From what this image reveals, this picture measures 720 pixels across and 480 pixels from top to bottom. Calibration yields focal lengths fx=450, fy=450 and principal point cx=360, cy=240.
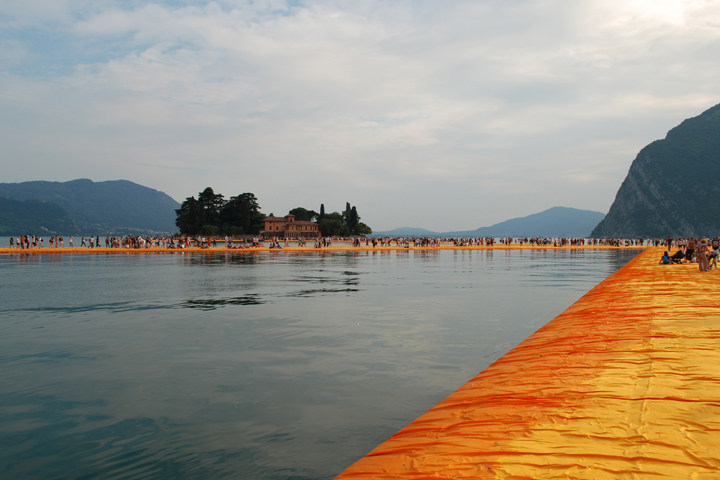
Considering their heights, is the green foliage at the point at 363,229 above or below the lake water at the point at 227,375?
above

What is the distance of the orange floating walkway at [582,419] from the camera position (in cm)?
356

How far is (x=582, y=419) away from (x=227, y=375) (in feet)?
21.1

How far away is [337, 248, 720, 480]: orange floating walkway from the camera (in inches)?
140

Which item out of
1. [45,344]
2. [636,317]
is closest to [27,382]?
[45,344]

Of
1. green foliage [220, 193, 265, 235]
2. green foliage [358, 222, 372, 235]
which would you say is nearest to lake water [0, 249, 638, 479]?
green foliage [220, 193, 265, 235]

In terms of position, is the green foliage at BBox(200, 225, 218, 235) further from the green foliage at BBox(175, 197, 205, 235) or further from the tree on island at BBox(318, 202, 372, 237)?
the tree on island at BBox(318, 202, 372, 237)

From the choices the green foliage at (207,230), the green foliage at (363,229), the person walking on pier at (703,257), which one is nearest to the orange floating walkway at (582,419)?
the person walking on pier at (703,257)

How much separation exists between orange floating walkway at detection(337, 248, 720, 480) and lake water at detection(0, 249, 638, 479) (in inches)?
51.8

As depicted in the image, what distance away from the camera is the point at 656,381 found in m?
5.53

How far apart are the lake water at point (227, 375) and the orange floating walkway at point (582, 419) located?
1.32 metres

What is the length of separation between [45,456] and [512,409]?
5.77 metres

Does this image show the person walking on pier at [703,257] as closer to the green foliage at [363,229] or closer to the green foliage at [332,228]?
the green foliage at [332,228]

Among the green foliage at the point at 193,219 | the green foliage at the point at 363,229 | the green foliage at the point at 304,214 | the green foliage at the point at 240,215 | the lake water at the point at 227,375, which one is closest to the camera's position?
the lake water at the point at 227,375

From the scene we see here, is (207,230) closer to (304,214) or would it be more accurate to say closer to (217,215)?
(217,215)
